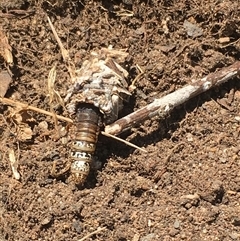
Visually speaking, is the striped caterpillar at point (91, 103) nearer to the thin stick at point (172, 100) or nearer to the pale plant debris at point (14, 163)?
the thin stick at point (172, 100)

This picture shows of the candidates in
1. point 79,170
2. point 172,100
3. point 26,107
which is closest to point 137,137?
point 172,100

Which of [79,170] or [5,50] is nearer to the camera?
[79,170]

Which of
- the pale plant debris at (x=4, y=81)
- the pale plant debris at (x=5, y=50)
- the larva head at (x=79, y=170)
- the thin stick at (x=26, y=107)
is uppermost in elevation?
the pale plant debris at (x=5, y=50)

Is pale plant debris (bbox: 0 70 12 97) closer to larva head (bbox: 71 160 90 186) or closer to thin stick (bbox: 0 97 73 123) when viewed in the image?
thin stick (bbox: 0 97 73 123)

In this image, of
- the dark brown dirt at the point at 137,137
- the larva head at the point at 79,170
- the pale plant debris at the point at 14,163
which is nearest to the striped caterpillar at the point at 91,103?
the larva head at the point at 79,170

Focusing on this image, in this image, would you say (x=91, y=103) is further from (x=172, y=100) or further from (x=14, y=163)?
(x=14, y=163)
